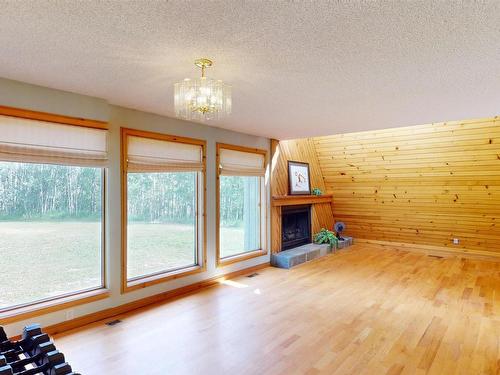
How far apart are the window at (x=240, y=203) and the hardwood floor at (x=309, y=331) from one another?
637 millimetres

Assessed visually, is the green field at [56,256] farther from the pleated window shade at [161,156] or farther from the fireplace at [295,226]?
the fireplace at [295,226]

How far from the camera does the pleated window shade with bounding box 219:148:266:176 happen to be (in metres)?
5.06

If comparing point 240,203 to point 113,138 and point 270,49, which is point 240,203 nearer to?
point 113,138

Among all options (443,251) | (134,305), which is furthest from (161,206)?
(443,251)

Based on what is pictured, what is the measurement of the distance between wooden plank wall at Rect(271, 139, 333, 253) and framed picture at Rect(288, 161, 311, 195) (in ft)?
0.30

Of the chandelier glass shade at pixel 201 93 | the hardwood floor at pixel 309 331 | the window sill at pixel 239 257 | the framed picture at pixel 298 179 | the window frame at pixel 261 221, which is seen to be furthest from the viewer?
the framed picture at pixel 298 179

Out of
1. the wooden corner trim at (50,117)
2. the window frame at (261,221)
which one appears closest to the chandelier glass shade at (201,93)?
the wooden corner trim at (50,117)

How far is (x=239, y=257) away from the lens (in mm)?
5355

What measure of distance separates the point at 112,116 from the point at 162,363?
8.58 ft

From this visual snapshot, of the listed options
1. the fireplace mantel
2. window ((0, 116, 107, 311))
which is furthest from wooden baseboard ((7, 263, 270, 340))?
the fireplace mantel

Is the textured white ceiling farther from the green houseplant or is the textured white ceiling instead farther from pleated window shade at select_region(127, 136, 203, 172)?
the green houseplant

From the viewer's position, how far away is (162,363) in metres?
2.62

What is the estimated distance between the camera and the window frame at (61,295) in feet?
9.43

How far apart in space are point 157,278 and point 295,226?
3.61 meters
